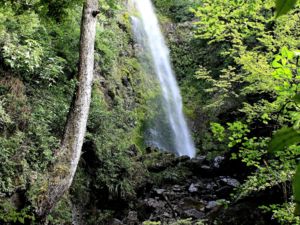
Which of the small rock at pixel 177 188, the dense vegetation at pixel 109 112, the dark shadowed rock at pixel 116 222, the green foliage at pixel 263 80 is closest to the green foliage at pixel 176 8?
the dense vegetation at pixel 109 112

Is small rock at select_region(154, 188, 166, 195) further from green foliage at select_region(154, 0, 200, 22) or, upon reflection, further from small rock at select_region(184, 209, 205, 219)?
green foliage at select_region(154, 0, 200, 22)

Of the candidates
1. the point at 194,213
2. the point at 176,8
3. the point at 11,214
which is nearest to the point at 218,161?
the point at 194,213

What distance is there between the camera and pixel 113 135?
7.61 m

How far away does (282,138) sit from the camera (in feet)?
1.37

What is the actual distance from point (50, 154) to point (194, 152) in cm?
825

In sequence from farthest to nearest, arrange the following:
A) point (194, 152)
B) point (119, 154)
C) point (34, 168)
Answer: point (194, 152) → point (119, 154) → point (34, 168)

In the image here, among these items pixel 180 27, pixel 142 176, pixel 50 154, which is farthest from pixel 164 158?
pixel 180 27

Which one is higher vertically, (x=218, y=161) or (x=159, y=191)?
(x=218, y=161)

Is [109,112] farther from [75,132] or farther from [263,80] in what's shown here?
[263,80]

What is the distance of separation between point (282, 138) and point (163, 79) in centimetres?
1415

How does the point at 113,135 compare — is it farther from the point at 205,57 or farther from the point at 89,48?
the point at 205,57

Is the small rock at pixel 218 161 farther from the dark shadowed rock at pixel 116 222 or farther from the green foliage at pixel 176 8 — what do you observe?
the green foliage at pixel 176 8

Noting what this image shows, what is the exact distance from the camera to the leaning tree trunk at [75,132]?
4250 millimetres

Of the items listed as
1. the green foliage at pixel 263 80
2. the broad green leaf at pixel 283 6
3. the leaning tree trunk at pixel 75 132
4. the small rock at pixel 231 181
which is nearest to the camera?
the broad green leaf at pixel 283 6
